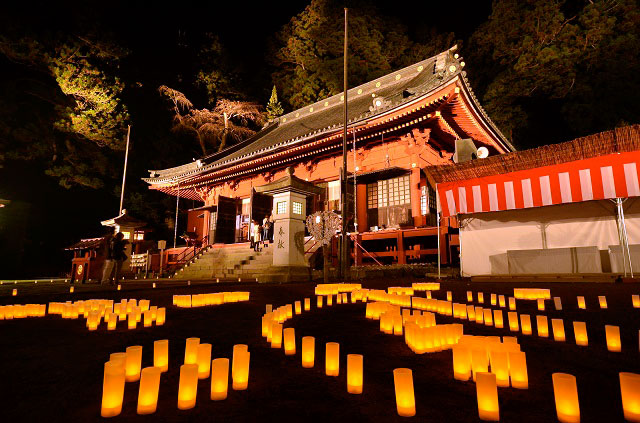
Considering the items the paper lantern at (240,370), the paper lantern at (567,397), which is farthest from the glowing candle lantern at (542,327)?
the paper lantern at (240,370)

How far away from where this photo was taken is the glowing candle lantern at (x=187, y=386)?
144 centimetres

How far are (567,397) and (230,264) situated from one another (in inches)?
469

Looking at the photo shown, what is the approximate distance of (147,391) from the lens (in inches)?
55.0

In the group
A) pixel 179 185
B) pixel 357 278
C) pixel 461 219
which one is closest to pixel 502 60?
pixel 461 219

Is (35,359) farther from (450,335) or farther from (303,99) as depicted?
(303,99)

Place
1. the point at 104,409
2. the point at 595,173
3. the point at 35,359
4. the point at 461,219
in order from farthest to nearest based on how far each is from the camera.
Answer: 1. the point at 461,219
2. the point at 595,173
3. the point at 35,359
4. the point at 104,409

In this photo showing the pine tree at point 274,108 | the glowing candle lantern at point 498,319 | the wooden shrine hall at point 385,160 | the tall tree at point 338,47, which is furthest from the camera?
the pine tree at point 274,108

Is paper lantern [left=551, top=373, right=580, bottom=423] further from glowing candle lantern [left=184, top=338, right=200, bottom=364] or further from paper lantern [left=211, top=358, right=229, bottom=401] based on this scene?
glowing candle lantern [left=184, top=338, right=200, bottom=364]

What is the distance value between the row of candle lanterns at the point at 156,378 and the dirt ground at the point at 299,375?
0.13 ft

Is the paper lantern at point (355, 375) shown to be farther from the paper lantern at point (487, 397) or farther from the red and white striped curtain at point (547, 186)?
the red and white striped curtain at point (547, 186)

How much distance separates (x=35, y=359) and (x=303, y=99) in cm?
2389

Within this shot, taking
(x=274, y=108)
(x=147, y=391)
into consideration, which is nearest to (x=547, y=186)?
(x=147, y=391)

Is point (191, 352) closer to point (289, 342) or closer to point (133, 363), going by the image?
Result: point (133, 363)

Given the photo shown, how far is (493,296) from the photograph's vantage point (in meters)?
4.43
